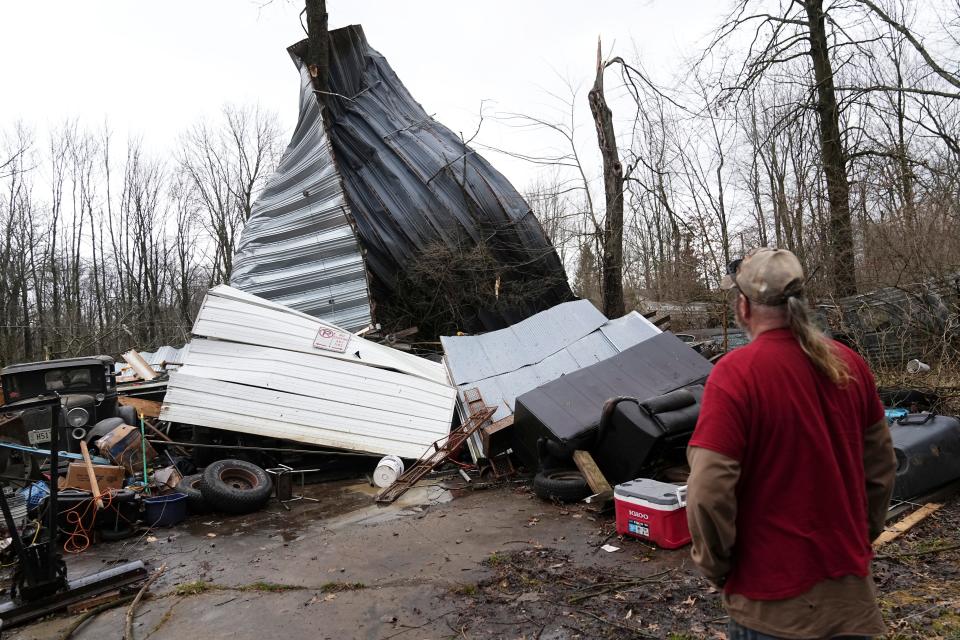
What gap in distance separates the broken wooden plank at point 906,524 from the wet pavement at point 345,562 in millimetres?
1463

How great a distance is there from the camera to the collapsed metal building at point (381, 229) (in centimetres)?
1230

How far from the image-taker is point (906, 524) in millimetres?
4793

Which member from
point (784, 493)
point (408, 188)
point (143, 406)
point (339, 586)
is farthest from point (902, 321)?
point (143, 406)

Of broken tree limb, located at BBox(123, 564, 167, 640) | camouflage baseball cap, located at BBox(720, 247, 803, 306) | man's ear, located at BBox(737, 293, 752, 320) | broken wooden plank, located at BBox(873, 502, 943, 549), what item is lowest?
broken wooden plank, located at BBox(873, 502, 943, 549)

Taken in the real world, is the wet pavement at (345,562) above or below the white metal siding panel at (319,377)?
below

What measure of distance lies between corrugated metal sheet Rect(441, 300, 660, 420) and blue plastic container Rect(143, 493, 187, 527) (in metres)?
4.07

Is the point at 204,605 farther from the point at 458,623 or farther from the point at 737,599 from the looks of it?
the point at 737,599

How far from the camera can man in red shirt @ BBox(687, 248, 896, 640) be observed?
1.67 m

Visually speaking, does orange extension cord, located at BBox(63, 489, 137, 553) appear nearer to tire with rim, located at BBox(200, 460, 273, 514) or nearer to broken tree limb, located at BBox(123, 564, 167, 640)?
tire with rim, located at BBox(200, 460, 273, 514)

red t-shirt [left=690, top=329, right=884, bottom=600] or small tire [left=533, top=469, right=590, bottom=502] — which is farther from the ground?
red t-shirt [left=690, top=329, right=884, bottom=600]

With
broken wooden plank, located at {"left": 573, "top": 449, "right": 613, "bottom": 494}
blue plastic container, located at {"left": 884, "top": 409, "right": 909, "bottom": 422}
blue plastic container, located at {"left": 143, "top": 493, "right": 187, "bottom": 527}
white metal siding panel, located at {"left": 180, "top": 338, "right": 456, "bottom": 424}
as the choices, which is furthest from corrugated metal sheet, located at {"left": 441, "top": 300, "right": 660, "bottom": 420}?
blue plastic container, located at {"left": 143, "top": 493, "right": 187, "bottom": 527}

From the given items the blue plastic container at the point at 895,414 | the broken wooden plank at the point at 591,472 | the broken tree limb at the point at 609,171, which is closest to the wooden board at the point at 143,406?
the broken wooden plank at the point at 591,472

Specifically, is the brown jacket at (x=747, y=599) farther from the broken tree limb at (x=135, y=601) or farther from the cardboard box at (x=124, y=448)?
the cardboard box at (x=124, y=448)

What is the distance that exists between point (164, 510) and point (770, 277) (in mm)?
6770
